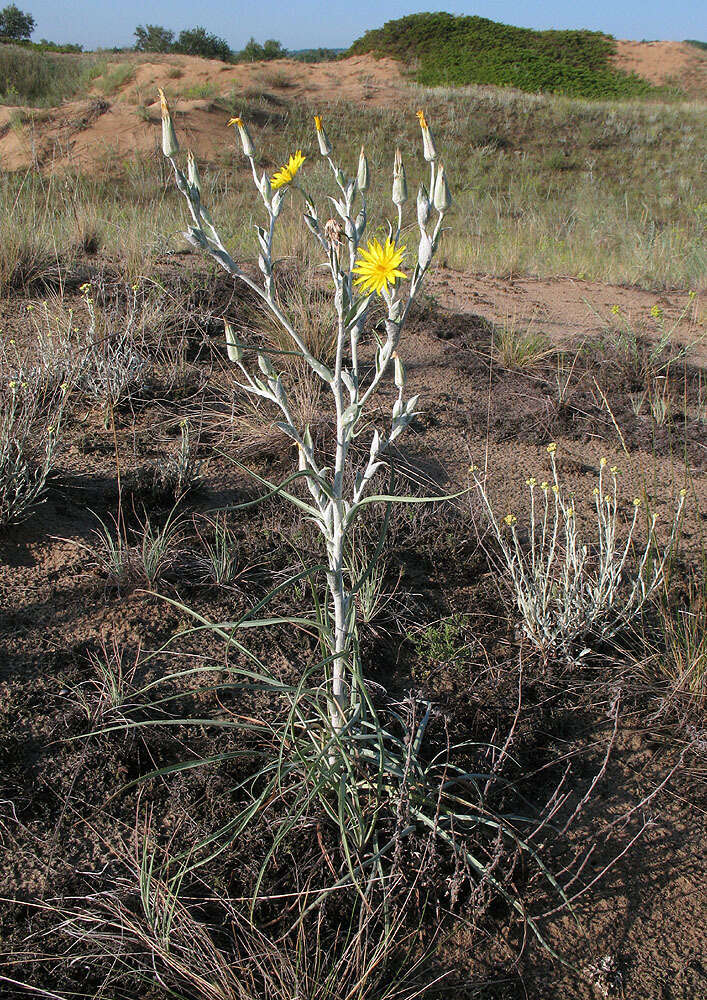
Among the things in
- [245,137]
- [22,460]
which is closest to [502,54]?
[22,460]

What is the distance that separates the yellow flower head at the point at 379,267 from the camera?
4.42ft

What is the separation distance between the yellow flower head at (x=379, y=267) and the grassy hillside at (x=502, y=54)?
82.7 ft

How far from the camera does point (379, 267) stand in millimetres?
1387

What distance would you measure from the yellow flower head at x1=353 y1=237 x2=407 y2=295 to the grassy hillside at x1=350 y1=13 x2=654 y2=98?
25.2m

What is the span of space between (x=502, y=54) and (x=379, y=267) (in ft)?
92.6

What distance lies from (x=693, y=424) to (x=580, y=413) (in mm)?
603

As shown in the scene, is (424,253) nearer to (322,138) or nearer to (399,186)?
(399,186)

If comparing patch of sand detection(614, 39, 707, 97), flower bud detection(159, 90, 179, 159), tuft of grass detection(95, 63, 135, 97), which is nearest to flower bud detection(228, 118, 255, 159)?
flower bud detection(159, 90, 179, 159)

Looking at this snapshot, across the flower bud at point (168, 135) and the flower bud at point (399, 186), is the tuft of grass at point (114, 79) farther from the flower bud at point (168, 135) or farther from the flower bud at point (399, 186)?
the flower bud at point (399, 186)

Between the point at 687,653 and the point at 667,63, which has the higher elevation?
the point at 667,63

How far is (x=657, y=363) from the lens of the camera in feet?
13.7

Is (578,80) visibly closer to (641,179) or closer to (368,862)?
(641,179)

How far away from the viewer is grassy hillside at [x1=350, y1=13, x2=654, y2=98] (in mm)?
23172

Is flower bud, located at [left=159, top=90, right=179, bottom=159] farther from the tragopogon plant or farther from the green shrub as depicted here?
the green shrub
